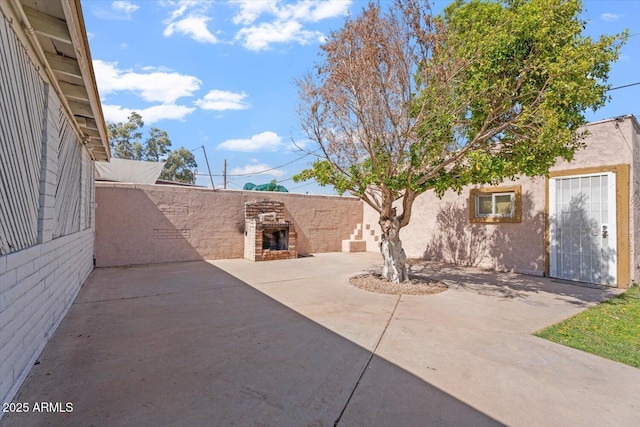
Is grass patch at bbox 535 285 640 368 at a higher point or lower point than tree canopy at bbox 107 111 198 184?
lower

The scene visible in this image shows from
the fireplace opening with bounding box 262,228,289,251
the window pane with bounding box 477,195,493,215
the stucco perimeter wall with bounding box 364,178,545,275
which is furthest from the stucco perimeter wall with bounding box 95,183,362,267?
the window pane with bounding box 477,195,493,215

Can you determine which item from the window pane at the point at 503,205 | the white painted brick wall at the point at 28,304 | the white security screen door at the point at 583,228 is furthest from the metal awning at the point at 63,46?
the window pane at the point at 503,205

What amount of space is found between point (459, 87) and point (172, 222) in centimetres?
773

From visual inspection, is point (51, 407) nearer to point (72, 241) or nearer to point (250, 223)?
point (72, 241)

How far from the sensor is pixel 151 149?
94.9ft

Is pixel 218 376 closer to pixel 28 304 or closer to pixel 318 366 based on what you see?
pixel 318 366

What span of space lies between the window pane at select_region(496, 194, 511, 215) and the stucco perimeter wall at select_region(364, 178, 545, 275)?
0.35m

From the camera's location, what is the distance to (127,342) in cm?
314

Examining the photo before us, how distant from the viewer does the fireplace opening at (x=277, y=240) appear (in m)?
9.78

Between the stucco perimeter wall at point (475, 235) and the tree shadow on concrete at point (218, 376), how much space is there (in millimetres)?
6198

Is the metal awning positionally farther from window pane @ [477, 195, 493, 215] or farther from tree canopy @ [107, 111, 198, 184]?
tree canopy @ [107, 111, 198, 184]

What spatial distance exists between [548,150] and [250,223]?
735cm

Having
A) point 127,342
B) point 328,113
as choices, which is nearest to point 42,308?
point 127,342

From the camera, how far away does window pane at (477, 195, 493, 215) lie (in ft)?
27.6
